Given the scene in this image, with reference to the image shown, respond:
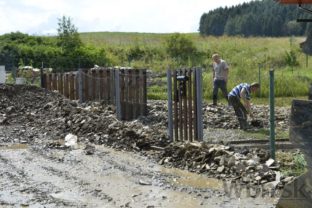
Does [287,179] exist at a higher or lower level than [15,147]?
higher

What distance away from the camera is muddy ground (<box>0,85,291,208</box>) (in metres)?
7.69

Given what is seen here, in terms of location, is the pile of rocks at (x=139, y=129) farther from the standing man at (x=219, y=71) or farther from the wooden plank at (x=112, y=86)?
the standing man at (x=219, y=71)

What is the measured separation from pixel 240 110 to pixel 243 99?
54 cm

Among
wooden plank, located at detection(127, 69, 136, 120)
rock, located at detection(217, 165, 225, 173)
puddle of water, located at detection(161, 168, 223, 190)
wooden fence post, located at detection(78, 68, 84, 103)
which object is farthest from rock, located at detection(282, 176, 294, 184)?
wooden fence post, located at detection(78, 68, 84, 103)

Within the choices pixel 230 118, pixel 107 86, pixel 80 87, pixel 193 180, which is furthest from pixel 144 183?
pixel 80 87

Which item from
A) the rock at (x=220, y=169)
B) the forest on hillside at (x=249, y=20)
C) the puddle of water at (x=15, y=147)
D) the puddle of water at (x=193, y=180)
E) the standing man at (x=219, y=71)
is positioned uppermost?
the forest on hillside at (x=249, y=20)

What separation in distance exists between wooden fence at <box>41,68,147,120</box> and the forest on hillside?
59.2 metres

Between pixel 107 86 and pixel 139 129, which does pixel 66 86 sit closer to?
pixel 107 86

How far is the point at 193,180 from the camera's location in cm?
884

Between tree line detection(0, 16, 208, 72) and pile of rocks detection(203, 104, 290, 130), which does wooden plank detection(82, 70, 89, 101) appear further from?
tree line detection(0, 16, 208, 72)

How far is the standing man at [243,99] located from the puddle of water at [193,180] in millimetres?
4645

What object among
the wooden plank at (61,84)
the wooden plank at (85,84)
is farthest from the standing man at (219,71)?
the wooden plank at (61,84)

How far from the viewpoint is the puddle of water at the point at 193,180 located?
8.44 metres

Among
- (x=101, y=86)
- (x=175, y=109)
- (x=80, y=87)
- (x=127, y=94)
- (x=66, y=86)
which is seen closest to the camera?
(x=175, y=109)
